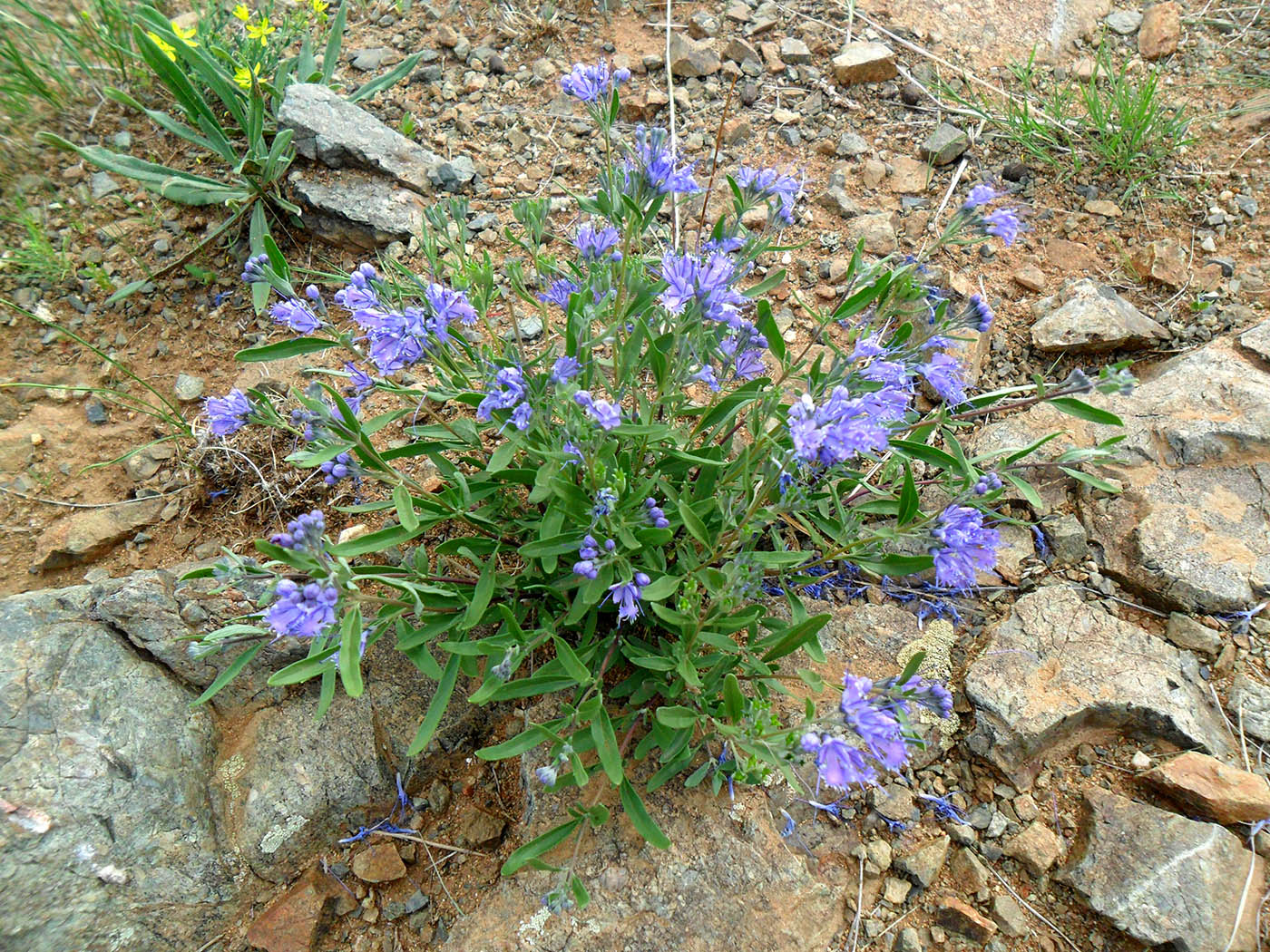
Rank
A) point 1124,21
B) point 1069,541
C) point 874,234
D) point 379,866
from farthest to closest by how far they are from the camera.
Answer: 1. point 1124,21
2. point 874,234
3. point 1069,541
4. point 379,866

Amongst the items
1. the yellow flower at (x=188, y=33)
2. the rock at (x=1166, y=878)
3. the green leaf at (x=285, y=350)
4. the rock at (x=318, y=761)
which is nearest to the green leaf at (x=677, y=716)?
the rock at (x=318, y=761)

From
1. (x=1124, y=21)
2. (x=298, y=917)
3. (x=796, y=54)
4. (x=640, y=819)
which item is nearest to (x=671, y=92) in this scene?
(x=796, y=54)

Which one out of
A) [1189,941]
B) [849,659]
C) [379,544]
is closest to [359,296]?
[379,544]

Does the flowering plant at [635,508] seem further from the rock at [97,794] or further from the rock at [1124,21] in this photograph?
the rock at [1124,21]

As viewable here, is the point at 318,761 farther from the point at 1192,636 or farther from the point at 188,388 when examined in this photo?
the point at 1192,636

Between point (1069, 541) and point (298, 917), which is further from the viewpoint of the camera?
point (1069, 541)

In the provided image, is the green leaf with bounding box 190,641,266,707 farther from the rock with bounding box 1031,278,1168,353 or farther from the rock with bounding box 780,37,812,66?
the rock with bounding box 780,37,812,66

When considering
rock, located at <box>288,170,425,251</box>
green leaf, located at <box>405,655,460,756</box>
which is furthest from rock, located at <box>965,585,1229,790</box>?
rock, located at <box>288,170,425,251</box>
